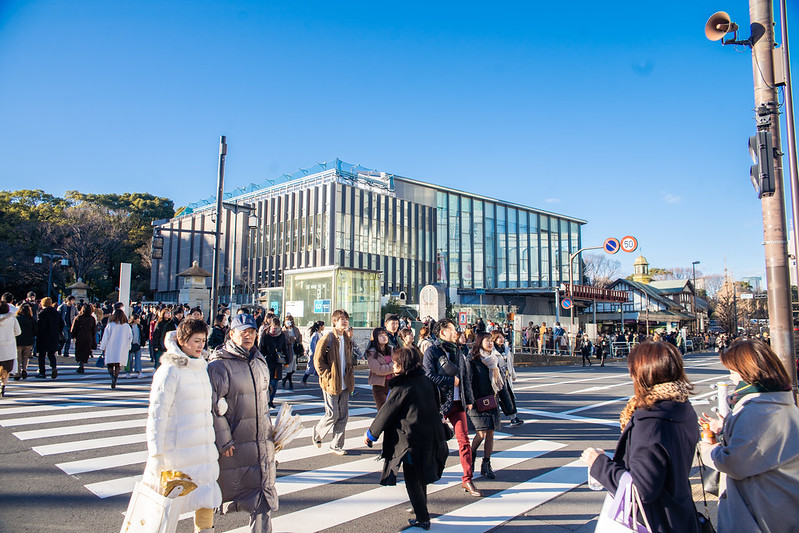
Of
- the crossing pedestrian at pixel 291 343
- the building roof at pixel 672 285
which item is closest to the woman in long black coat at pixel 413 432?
the crossing pedestrian at pixel 291 343

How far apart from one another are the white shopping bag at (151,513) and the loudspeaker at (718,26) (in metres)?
6.78

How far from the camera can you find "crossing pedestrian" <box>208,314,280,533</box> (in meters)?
3.62

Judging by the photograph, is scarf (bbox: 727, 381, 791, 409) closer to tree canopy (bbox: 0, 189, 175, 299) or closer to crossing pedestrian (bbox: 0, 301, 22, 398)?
crossing pedestrian (bbox: 0, 301, 22, 398)

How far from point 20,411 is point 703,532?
1026cm

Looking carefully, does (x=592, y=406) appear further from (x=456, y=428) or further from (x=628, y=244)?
(x=628, y=244)

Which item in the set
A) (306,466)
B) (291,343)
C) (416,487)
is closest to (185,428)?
(416,487)

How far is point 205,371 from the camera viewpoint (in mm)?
3498

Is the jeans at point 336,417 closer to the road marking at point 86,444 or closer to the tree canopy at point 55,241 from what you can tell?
the road marking at point 86,444

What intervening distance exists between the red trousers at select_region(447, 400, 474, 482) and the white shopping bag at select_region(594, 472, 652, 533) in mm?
2960

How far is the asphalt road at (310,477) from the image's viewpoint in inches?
178

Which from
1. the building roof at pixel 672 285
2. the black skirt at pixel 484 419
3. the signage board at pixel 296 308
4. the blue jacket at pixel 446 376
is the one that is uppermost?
the building roof at pixel 672 285

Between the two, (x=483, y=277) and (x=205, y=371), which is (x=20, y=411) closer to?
(x=205, y=371)

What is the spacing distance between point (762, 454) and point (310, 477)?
4.58m

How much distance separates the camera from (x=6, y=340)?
9.59 meters
